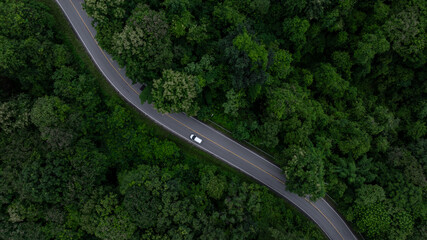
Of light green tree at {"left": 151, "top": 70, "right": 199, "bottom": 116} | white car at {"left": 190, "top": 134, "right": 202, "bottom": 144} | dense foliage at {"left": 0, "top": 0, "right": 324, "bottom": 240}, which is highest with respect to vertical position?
light green tree at {"left": 151, "top": 70, "right": 199, "bottom": 116}

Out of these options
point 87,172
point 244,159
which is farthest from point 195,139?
point 87,172

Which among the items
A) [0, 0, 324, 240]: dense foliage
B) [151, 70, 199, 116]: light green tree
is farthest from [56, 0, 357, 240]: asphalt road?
[151, 70, 199, 116]: light green tree

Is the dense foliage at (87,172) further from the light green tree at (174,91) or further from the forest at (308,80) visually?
the forest at (308,80)

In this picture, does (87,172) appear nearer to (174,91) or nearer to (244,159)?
(174,91)

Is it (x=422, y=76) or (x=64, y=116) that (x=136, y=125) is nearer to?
(x=64, y=116)

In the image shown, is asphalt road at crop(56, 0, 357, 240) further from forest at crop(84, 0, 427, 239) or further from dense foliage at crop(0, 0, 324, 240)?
forest at crop(84, 0, 427, 239)

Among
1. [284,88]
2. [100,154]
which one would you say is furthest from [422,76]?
[100,154]
